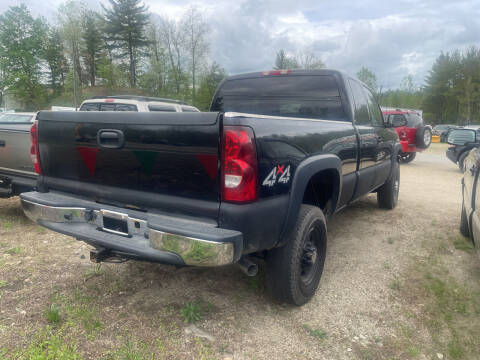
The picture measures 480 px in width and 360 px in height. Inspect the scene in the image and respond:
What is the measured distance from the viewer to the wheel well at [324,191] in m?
3.19

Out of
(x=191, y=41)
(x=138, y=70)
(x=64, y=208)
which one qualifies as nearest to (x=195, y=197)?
(x=64, y=208)

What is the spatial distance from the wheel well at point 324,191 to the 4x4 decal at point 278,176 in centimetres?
79

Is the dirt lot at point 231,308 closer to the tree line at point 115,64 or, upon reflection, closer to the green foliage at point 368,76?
the tree line at point 115,64

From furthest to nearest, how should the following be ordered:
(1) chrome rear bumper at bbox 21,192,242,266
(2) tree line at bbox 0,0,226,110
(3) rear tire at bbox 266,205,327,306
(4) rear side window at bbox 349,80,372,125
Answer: (2) tree line at bbox 0,0,226,110 → (4) rear side window at bbox 349,80,372,125 → (3) rear tire at bbox 266,205,327,306 → (1) chrome rear bumper at bbox 21,192,242,266

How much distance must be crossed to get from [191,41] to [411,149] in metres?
32.0

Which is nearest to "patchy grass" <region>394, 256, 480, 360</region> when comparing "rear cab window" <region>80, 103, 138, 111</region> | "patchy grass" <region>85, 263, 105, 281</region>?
"patchy grass" <region>85, 263, 105, 281</region>

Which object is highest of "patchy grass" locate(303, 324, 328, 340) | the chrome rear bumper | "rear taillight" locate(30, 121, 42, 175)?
"rear taillight" locate(30, 121, 42, 175)

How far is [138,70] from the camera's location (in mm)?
43625

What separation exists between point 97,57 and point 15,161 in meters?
47.4

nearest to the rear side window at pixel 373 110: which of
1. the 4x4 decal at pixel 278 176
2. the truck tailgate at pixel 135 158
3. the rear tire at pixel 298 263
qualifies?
the rear tire at pixel 298 263

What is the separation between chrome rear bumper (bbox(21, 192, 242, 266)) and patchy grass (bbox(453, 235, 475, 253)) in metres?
3.40

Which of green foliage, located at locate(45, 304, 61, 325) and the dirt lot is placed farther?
green foliage, located at locate(45, 304, 61, 325)

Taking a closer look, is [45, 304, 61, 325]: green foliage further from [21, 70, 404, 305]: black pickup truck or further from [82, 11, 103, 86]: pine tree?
[82, 11, 103, 86]: pine tree

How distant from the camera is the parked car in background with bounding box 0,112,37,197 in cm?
439
